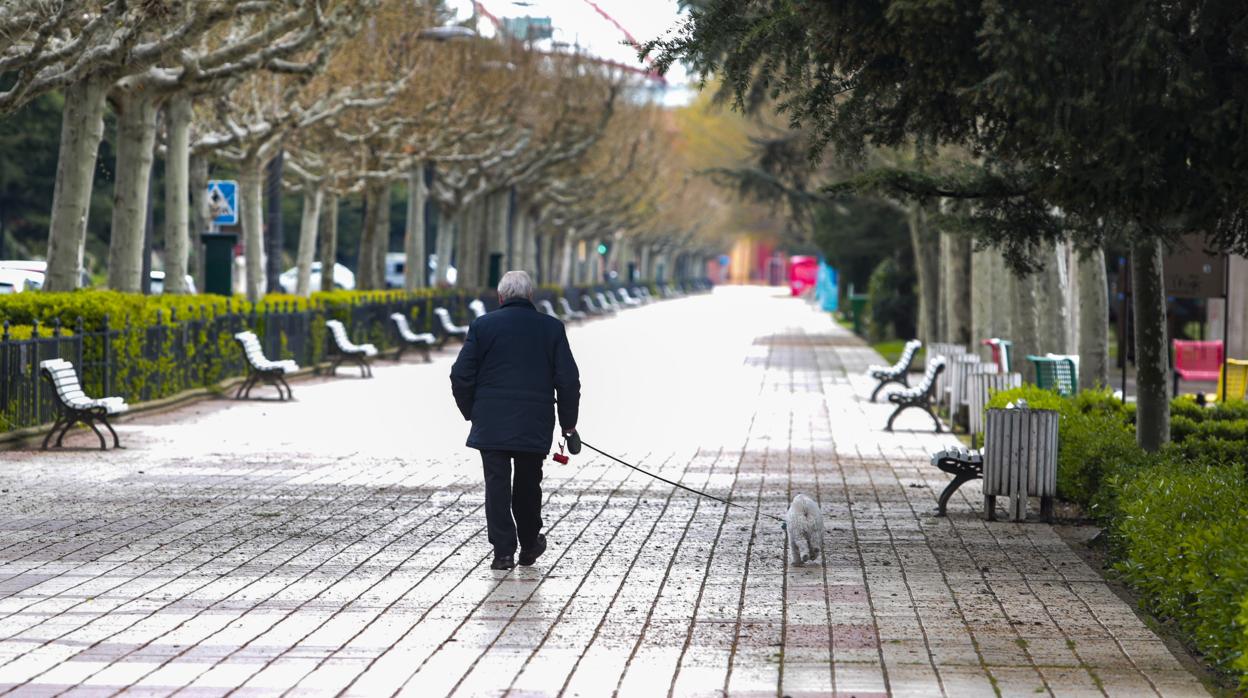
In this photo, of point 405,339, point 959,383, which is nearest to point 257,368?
point 959,383

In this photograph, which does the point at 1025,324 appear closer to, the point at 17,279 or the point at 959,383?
the point at 959,383

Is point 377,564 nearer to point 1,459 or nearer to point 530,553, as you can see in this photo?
point 530,553

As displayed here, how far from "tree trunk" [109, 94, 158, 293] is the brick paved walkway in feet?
23.4

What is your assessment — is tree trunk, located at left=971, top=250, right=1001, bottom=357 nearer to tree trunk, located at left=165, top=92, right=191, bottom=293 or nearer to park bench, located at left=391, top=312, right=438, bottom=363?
tree trunk, located at left=165, top=92, right=191, bottom=293

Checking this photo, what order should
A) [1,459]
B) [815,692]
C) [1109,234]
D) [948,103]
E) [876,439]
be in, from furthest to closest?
[876,439] → [1,459] → [1109,234] → [948,103] → [815,692]

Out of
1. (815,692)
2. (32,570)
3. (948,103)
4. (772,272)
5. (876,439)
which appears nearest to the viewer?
(815,692)

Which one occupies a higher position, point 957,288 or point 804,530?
point 957,288

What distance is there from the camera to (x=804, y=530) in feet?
34.0

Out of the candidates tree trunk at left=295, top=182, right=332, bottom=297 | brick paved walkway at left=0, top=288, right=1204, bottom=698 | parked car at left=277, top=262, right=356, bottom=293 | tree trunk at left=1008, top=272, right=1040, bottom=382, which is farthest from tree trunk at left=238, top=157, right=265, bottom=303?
parked car at left=277, top=262, right=356, bottom=293

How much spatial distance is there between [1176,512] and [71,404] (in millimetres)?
10976

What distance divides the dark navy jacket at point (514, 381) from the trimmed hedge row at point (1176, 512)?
3.00 meters

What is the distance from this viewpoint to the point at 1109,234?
1272 centimetres

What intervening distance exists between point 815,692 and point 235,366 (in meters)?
20.8

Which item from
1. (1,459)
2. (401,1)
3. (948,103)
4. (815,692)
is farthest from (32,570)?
(401,1)
